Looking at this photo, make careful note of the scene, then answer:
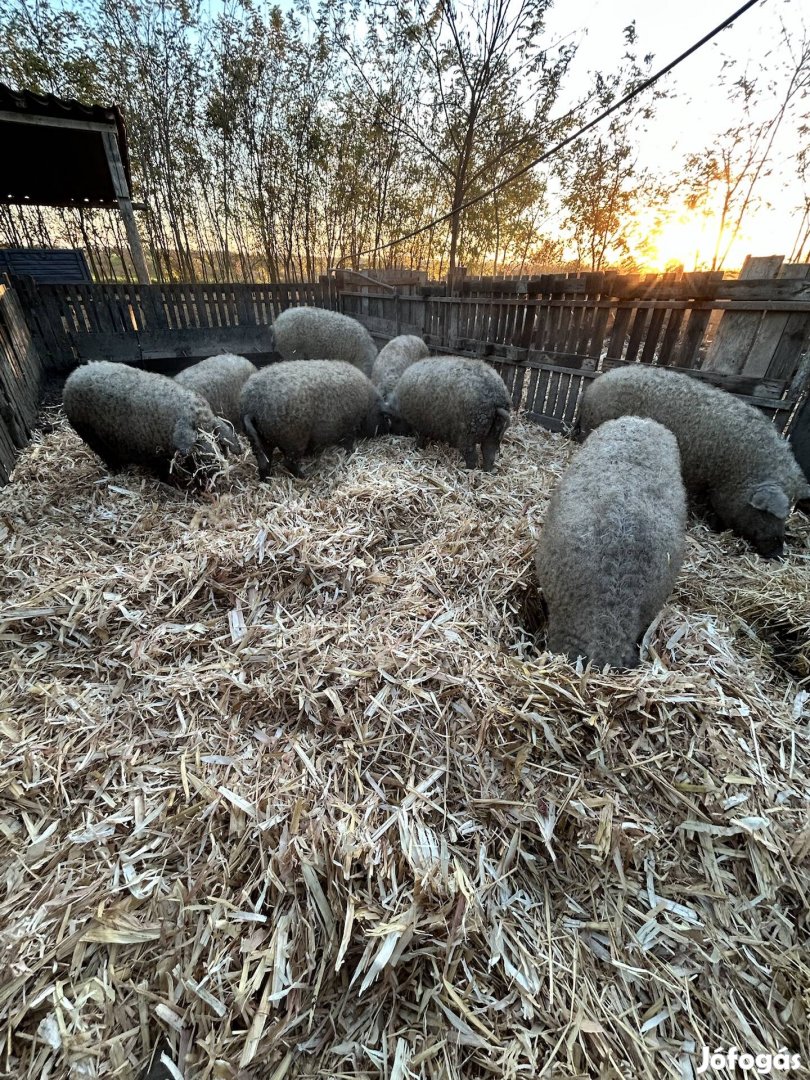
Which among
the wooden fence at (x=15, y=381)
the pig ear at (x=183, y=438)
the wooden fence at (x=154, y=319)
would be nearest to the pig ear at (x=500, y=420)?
the pig ear at (x=183, y=438)

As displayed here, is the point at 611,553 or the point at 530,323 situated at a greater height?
the point at 530,323

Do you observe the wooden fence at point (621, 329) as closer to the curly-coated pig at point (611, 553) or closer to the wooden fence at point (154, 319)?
the curly-coated pig at point (611, 553)

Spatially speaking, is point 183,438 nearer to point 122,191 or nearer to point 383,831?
point 383,831

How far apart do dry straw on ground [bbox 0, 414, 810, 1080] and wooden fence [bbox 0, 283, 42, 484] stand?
101 inches

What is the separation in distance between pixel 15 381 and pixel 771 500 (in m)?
7.73

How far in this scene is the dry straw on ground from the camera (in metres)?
1.28

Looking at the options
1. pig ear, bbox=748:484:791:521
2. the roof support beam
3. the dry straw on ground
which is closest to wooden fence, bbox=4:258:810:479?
the roof support beam

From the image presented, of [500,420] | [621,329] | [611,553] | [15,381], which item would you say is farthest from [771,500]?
[15,381]

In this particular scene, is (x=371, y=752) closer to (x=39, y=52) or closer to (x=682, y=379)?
(x=682, y=379)

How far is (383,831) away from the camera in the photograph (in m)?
1.55

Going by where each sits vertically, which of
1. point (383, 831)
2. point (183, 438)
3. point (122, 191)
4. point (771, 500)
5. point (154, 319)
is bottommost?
point (383, 831)

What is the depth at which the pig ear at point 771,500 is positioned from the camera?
3223 millimetres

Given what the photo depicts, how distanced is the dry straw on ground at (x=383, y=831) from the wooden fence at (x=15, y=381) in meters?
2.56

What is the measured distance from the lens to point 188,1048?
4.04 ft
